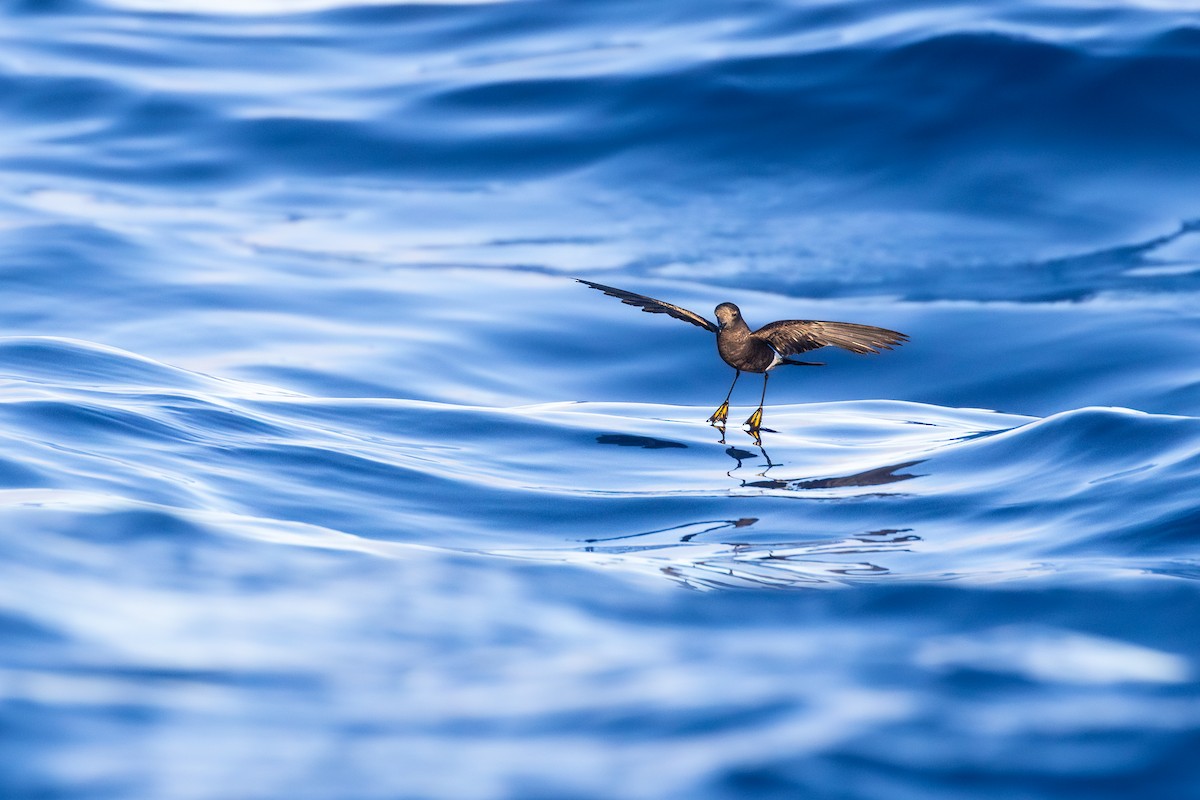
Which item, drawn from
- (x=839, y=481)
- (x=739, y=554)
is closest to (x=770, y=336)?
(x=839, y=481)

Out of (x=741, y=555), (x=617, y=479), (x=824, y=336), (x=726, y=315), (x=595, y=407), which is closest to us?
(x=741, y=555)

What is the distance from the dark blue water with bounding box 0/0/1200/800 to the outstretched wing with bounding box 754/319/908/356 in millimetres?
469

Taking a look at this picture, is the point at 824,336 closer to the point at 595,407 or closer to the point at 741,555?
the point at 741,555

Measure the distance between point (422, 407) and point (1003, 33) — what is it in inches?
288

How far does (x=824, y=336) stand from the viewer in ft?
14.5

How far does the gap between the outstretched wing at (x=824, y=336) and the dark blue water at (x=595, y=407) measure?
18.5 inches

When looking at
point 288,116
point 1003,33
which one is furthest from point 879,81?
point 288,116

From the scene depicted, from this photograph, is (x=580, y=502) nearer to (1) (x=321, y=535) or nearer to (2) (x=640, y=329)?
(1) (x=321, y=535)

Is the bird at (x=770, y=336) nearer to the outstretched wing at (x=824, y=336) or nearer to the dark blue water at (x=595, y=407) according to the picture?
the outstretched wing at (x=824, y=336)

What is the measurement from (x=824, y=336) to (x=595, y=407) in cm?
202

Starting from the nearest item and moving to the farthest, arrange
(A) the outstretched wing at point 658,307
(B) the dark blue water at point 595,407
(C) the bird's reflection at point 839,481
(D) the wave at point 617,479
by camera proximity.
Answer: (B) the dark blue water at point 595,407 < (D) the wave at point 617,479 < (A) the outstretched wing at point 658,307 < (C) the bird's reflection at point 839,481

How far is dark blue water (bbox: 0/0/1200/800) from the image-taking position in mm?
2699

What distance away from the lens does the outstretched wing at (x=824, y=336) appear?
170 inches

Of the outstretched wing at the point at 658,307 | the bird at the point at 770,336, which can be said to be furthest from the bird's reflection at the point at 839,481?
the outstretched wing at the point at 658,307
